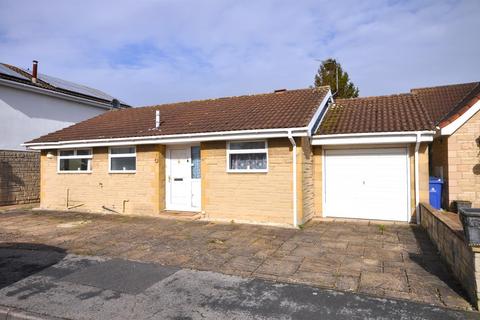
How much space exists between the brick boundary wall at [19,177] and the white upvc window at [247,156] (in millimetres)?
10823

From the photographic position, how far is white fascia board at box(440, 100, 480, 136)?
9859mm

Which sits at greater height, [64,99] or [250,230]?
[64,99]

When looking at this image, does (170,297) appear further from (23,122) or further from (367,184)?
(23,122)

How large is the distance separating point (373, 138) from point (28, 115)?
1510cm

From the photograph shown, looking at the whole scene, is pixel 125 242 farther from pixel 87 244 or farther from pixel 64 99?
pixel 64 99

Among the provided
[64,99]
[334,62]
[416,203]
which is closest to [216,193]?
[416,203]

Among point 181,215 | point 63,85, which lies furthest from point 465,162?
point 63,85

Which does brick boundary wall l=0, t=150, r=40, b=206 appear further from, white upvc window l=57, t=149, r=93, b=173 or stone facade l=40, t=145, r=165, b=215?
white upvc window l=57, t=149, r=93, b=173

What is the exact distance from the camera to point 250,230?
9078 millimetres

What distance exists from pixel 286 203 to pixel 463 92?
36.2ft

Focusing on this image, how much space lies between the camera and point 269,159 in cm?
994

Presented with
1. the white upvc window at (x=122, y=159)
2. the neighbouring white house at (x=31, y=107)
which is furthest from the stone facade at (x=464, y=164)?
the neighbouring white house at (x=31, y=107)

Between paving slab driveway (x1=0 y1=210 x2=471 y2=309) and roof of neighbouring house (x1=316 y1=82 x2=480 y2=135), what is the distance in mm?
2774

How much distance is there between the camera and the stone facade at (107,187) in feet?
38.6
